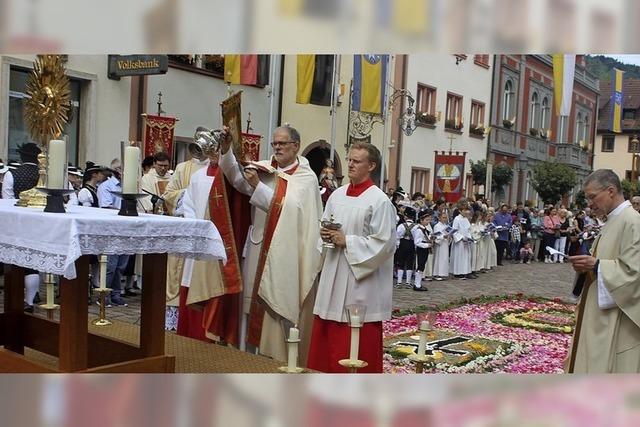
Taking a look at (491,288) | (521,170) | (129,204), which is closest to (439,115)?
(521,170)

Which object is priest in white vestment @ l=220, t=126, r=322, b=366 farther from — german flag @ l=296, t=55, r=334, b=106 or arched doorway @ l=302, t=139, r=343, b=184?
arched doorway @ l=302, t=139, r=343, b=184

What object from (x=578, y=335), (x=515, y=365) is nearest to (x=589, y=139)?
(x=515, y=365)

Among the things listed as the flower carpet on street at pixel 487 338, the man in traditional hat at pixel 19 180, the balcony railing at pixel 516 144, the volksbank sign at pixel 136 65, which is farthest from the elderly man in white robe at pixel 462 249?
the balcony railing at pixel 516 144

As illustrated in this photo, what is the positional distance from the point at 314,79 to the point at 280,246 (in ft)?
36.0

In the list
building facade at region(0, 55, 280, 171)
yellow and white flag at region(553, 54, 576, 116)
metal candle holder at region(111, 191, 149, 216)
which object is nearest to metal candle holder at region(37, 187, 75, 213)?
metal candle holder at region(111, 191, 149, 216)

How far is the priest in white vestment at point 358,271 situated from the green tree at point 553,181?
23.0 meters

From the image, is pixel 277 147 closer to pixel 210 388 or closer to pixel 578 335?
pixel 210 388

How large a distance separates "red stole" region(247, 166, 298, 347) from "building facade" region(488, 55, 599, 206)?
70.1 ft

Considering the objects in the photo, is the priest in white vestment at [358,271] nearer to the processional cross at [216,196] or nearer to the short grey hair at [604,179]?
the processional cross at [216,196]

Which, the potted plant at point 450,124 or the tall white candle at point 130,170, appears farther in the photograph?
the potted plant at point 450,124

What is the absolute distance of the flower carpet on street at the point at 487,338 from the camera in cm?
625

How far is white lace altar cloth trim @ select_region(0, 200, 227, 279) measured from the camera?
9.50ft

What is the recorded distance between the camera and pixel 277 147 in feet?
15.4

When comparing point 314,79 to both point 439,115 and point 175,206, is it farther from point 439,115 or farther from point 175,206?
point 175,206
